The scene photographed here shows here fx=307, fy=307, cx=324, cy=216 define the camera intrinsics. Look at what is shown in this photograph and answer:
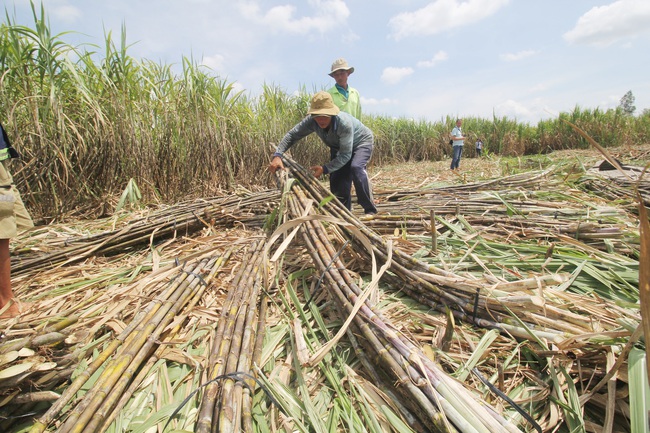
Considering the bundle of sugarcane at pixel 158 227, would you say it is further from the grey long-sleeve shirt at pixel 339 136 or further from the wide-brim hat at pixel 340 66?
the wide-brim hat at pixel 340 66

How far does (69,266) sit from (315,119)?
223cm

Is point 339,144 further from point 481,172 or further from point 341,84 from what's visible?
point 481,172

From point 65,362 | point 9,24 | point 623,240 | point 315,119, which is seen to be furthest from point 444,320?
point 9,24

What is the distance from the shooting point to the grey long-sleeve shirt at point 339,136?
286 centimetres

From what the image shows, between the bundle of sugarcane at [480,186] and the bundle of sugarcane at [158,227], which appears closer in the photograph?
the bundle of sugarcane at [158,227]

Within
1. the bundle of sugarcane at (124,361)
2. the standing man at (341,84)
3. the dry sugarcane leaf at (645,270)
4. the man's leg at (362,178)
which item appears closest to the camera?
the dry sugarcane leaf at (645,270)

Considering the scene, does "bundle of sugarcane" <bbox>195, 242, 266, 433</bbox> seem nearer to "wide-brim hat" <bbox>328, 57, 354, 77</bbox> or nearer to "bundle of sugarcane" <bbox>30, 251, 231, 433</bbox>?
"bundle of sugarcane" <bbox>30, 251, 231, 433</bbox>

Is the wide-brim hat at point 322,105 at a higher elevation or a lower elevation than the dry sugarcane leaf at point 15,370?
higher

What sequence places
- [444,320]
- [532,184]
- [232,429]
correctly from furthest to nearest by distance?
[532,184] → [444,320] → [232,429]

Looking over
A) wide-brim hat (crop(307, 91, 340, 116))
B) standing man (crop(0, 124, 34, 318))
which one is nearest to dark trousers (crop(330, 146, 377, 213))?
wide-brim hat (crop(307, 91, 340, 116))

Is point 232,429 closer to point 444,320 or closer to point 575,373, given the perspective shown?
point 444,320

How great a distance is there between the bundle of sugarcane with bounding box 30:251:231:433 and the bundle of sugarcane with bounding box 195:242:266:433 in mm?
256

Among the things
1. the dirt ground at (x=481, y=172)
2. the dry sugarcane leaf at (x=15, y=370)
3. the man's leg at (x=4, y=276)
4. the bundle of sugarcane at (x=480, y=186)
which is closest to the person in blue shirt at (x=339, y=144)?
Result: the bundle of sugarcane at (x=480, y=186)

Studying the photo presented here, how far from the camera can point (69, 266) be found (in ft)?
Answer: 7.26
